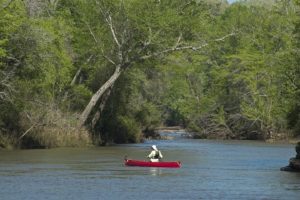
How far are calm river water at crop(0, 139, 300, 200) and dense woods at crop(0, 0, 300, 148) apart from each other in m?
4.34

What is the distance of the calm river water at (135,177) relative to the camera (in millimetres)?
32188

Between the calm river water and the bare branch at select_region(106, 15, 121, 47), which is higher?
the bare branch at select_region(106, 15, 121, 47)

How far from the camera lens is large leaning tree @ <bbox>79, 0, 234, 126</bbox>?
64.1 m

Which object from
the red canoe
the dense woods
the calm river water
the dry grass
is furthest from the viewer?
the dry grass

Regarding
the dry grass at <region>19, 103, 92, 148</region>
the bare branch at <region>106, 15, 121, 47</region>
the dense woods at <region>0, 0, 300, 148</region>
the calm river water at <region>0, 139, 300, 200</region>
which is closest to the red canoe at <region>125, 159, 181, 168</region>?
the calm river water at <region>0, 139, 300, 200</region>

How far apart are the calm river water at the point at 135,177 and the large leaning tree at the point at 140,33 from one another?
11.4 m

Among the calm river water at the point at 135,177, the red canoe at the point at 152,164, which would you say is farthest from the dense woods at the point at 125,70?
the red canoe at the point at 152,164

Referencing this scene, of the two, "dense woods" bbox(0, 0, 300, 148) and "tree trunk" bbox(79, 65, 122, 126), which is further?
"tree trunk" bbox(79, 65, 122, 126)

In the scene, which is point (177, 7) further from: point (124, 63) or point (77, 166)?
point (77, 166)

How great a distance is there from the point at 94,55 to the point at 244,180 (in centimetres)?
3156

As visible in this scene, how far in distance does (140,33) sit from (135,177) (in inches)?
1087

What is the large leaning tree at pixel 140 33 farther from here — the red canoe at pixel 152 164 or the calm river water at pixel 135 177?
the red canoe at pixel 152 164

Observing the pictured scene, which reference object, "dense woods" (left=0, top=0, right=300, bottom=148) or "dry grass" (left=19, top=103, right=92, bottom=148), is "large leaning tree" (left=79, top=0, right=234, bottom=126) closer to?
"dense woods" (left=0, top=0, right=300, bottom=148)

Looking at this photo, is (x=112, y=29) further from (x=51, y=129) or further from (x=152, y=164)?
(x=152, y=164)
